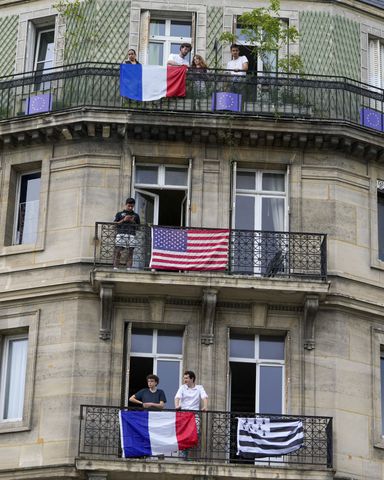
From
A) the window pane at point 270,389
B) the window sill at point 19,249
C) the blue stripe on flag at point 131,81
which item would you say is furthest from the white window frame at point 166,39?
the window pane at point 270,389

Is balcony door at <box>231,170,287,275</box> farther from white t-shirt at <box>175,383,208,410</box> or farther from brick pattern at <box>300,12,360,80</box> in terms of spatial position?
white t-shirt at <box>175,383,208,410</box>

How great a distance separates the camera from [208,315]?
1139 inches

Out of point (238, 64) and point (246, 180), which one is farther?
point (238, 64)

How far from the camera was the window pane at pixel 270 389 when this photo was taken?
29.0 m

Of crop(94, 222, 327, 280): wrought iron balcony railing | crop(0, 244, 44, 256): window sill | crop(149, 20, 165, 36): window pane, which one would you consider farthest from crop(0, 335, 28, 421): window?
crop(149, 20, 165, 36): window pane

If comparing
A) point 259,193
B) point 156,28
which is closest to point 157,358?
point 259,193

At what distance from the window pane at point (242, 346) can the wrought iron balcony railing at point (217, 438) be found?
1657 millimetres

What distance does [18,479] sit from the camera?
28.0 metres

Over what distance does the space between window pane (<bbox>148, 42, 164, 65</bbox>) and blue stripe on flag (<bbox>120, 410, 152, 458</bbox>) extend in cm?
826

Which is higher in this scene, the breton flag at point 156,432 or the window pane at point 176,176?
the window pane at point 176,176

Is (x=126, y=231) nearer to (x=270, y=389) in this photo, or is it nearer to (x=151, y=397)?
(x=151, y=397)

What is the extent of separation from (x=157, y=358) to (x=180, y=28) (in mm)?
7656

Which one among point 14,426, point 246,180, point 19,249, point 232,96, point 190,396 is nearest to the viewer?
point 190,396

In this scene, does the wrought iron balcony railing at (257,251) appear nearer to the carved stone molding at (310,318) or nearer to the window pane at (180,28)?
the carved stone molding at (310,318)
